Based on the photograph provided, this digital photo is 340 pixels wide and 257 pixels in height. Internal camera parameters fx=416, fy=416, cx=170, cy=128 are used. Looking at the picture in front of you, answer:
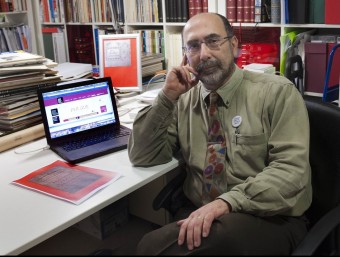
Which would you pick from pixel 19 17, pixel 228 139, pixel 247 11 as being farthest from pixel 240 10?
pixel 19 17

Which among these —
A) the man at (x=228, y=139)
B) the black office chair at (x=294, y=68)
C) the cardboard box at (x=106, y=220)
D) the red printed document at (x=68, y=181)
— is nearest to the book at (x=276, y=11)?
the black office chair at (x=294, y=68)

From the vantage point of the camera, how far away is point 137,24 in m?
3.20

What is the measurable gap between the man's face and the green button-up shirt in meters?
0.04

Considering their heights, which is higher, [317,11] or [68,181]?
[317,11]

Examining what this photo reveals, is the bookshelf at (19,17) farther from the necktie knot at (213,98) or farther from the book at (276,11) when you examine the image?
the necktie knot at (213,98)

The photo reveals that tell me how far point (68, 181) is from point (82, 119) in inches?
20.1

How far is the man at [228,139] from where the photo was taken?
1283 mm

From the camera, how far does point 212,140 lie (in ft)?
5.02

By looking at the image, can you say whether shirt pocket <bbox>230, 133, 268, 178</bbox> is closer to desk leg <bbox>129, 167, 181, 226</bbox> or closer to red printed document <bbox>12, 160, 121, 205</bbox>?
red printed document <bbox>12, 160, 121, 205</bbox>

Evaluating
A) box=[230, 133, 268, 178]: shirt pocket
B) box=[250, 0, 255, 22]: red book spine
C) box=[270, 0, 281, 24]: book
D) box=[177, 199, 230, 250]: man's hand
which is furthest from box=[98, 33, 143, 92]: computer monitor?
box=[177, 199, 230, 250]: man's hand

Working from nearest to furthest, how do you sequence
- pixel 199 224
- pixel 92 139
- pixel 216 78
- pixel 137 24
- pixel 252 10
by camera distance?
1. pixel 199 224
2. pixel 216 78
3. pixel 92 139
4. pixel 252 10
5. pixel 137 24

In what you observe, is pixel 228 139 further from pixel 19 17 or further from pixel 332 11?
pixel 19 17

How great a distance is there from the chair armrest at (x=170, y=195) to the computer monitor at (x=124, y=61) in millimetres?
1132

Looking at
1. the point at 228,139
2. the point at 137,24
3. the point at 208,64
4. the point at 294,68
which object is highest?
the point at 137,24
